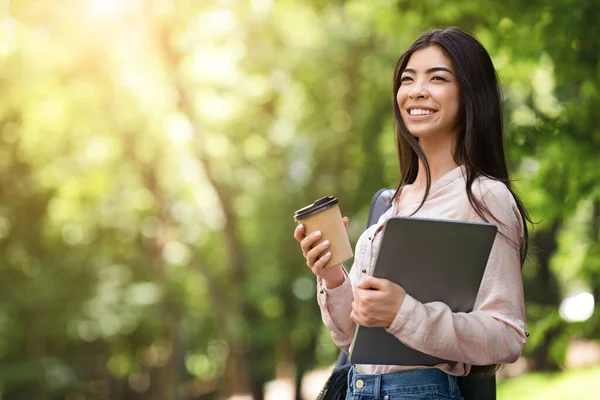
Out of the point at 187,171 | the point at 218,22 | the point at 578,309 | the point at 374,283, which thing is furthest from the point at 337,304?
the point at 187,171

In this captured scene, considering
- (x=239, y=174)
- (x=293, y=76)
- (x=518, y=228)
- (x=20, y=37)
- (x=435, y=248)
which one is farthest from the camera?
(x=239, y=174)

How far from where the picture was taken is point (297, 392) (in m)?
17.7

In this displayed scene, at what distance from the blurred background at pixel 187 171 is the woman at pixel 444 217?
6473 millimetres

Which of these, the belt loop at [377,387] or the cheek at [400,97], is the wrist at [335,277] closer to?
the belt loop at [377,387]

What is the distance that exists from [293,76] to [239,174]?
9.30ft

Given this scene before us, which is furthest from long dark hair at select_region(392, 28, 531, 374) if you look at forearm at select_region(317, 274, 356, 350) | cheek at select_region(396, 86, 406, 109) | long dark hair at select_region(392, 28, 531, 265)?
forearm at select_region(317, 274, 356, 350)

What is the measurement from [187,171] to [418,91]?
18.0 meters

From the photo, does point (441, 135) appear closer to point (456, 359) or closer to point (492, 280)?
point (492, 280)

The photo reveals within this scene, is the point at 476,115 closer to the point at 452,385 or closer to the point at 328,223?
the point at 328,223

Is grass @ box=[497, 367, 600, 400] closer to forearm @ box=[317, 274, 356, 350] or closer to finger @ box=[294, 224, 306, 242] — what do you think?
forearm @ box=[317, 274, 356, 350]

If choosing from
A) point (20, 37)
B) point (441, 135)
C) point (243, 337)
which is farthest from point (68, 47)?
point (441, 135)

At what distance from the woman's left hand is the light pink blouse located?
19 millimetres

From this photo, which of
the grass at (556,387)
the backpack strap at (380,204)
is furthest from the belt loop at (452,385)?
the grass at (556,387)

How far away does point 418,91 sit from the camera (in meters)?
2.34
